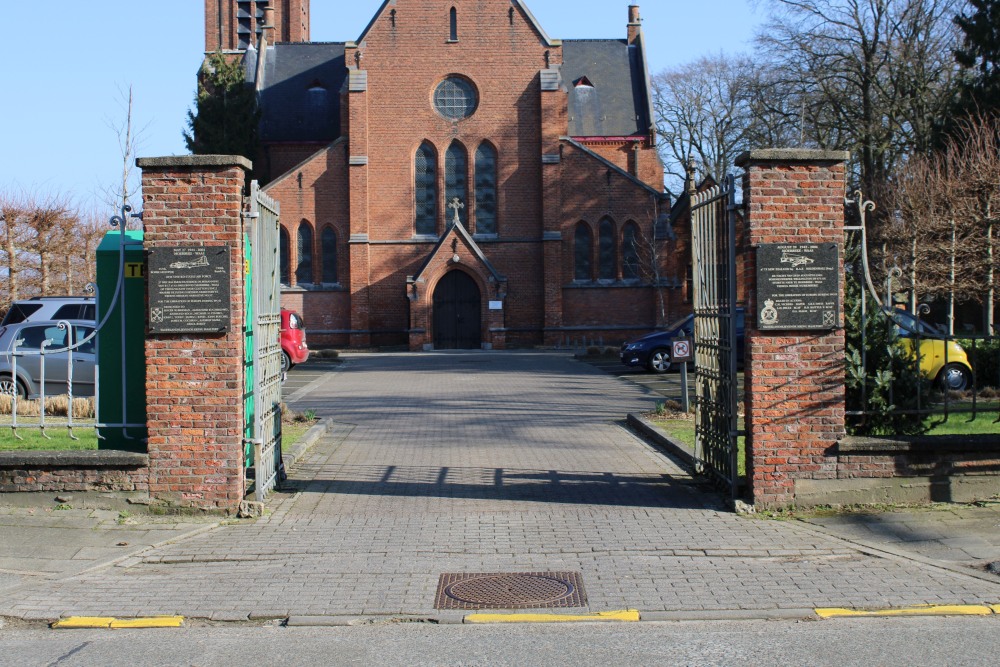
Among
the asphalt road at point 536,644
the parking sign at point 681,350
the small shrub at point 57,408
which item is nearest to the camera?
the asphalt road at point 536,644

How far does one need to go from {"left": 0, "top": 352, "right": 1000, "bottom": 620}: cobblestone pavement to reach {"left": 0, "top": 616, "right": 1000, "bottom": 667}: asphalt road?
313 mm

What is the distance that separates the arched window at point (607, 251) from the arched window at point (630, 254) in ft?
1.42

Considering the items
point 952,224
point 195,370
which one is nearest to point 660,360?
point 952,224

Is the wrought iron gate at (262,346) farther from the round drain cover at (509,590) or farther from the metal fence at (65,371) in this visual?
the round drain cover at (509,590)

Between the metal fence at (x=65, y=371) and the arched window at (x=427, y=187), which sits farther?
the arched window at (x=427, y=187)

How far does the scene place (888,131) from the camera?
126ft

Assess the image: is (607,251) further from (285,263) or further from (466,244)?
(285,263)

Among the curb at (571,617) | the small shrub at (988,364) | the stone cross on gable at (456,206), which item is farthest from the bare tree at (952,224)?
the curb at (571,617)

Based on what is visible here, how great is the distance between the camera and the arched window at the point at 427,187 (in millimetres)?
41719

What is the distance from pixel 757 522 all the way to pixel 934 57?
36.1 m

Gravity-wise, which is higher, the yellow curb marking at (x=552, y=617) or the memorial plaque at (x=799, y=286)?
the memorial plaque at (x=799, y=286)

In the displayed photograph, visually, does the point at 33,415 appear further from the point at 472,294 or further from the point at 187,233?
the point at 472,294

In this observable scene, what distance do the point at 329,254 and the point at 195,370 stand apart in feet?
110

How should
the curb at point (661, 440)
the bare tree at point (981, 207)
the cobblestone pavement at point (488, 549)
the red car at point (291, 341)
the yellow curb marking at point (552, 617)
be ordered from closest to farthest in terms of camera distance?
1. the yellow curb marking at point (552, 617)
2. the cobblestone pavement at point (488, 549)
3. the curb at point (661, 440)
4. the bare tree at point (981, 207)
5. the red car at point (291, 341)
